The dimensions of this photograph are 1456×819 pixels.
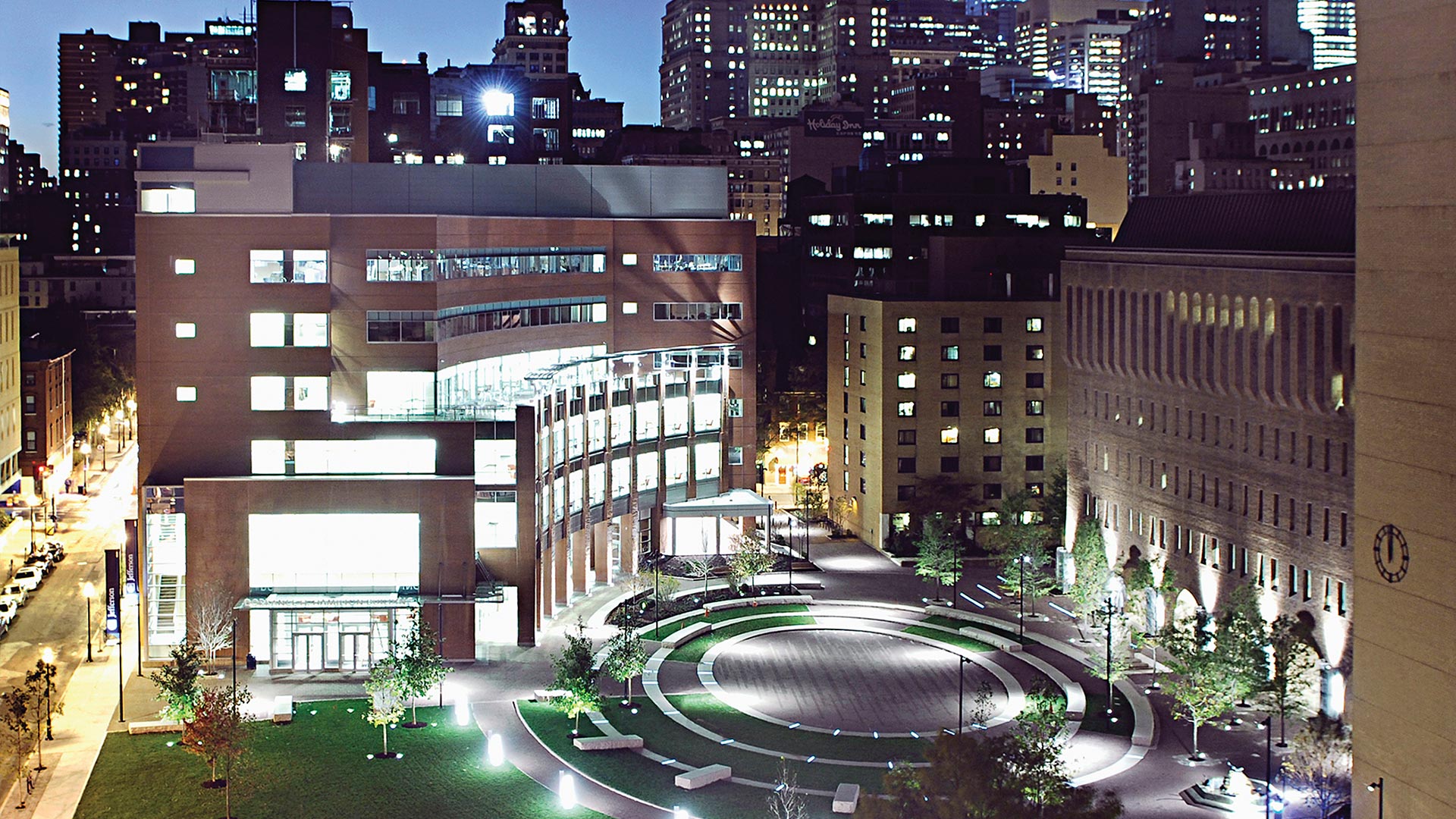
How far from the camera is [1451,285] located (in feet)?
154

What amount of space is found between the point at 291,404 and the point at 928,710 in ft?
107

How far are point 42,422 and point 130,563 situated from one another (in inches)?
2158

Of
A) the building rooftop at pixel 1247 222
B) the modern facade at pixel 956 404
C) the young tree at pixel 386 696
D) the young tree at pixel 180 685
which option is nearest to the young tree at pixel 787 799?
the young tree at pixel 386 696

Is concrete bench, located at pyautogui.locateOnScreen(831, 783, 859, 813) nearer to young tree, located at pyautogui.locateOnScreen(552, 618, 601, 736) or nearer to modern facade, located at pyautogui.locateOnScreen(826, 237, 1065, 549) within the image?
young tree, located at pyautogui.locateOnScreen(552, 618, 601, 736)

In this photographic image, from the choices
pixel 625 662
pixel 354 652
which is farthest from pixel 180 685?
pixel 625 662

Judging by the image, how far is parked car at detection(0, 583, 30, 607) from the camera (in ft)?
302

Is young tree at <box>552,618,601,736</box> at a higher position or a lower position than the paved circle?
higher

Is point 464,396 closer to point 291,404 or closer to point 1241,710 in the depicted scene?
point 291,404

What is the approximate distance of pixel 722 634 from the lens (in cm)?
8775

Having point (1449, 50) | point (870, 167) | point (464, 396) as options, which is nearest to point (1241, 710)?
point (1449, 50)

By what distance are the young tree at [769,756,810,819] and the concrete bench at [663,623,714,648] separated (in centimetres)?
2102

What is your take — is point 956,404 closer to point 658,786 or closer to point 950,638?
point 950,638

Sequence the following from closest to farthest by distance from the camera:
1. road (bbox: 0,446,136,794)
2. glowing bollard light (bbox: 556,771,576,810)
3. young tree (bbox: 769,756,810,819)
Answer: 1. young tree (bbox: 769,756,810,819)
2. glowing bollard light (bbox: 556,771,576,810)
3. road (bbox: 0,446,136,794)

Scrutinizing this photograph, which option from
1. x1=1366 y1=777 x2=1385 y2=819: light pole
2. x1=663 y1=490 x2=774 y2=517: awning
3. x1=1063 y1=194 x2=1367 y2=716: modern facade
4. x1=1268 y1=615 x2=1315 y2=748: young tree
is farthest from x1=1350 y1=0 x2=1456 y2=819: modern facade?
x1=663 y1=490 x2=774 y2=517: awning
